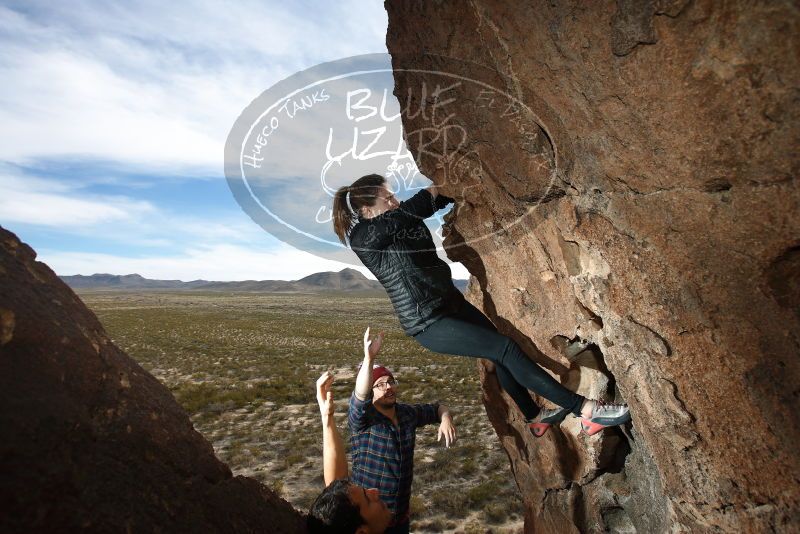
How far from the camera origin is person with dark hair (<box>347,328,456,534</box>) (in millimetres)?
4125

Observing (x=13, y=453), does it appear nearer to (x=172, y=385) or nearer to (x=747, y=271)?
(x=747, y=271)

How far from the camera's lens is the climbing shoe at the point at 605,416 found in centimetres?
387

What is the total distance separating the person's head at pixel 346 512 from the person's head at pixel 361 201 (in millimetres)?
1746

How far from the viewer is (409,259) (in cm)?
373

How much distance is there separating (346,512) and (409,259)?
1.69 metres

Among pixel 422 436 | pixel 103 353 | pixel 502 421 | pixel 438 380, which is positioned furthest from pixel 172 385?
pixel 103 353

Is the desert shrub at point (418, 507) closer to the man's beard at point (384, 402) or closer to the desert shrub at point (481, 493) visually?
the desert shrub at point (481, 493)

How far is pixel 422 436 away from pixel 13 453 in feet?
39.6

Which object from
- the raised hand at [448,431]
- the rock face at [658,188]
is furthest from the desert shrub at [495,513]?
the raised hand at [448,431]

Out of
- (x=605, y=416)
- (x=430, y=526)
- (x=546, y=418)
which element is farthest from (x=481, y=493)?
(x=605, y=416)

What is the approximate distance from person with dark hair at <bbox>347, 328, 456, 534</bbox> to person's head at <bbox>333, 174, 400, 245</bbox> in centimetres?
93

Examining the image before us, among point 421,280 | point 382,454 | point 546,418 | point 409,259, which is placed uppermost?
point 409,259

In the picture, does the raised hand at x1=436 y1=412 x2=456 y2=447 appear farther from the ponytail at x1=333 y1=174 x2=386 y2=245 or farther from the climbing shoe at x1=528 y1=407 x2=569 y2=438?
the ponytail at x1=333 y1=174 x2=386 y2=245

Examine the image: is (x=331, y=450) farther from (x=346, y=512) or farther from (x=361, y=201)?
(x=361, y=201)
